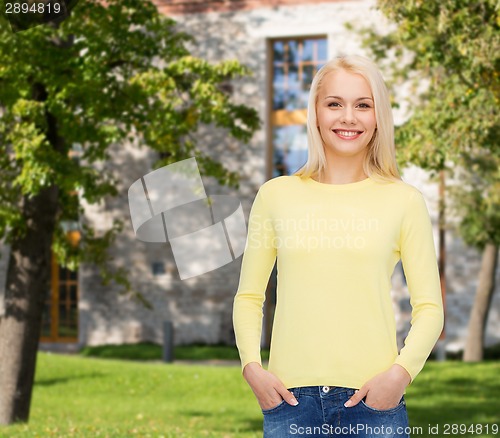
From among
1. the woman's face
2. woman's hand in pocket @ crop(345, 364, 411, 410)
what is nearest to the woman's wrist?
woman's hand in pocket @ crop(345, 364, 411, 410)

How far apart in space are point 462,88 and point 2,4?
5153 mm

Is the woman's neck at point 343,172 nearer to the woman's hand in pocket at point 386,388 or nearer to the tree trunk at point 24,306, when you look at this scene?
the woman's hand in pocket at point 386,388

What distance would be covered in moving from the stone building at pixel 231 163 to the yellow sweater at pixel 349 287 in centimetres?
2147

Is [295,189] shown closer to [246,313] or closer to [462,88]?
[246,313]

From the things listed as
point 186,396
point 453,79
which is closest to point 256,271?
point 453,79

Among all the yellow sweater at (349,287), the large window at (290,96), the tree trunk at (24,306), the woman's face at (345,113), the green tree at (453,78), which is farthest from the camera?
the large window at (290,96)

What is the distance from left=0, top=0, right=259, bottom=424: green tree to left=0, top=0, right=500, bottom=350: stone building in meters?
12.8

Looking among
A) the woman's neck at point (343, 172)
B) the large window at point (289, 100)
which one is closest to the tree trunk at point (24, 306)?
the woman's neck at point (343, 172)

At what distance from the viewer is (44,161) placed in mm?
9977

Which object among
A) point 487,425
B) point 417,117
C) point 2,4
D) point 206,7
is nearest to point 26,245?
point 2,4

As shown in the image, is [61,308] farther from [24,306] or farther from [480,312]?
[24,306]

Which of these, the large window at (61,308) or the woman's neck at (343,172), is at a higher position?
the woman's neck at (343,172)

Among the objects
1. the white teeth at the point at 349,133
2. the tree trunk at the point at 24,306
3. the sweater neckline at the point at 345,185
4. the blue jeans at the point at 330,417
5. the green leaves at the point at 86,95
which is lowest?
the tree trunk at the point at 24,306

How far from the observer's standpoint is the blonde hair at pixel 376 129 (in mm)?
2662
